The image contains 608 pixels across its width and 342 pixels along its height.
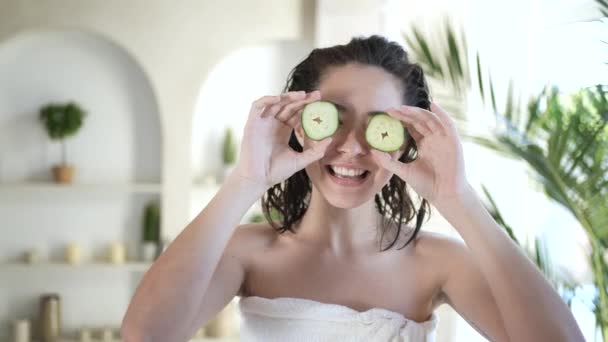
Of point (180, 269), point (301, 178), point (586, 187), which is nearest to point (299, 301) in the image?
point (180, 269)

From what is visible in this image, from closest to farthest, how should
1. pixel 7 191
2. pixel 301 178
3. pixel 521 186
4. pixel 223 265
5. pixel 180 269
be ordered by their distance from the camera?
pixel 180 269
pixel 223 265
pixel 301 178
pixel 521 186
pixel 7 191

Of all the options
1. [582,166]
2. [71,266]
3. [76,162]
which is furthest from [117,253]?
[582,166]

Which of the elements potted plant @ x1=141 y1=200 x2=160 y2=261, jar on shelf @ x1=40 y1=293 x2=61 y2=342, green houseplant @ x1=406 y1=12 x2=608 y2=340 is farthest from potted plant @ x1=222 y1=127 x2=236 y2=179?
green houseplant @ x1=406 y1=12 x2=608 y2=340

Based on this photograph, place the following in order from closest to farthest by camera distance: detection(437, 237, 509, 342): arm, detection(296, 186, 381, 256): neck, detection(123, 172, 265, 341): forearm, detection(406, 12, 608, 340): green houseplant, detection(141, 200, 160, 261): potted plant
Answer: detection(123, 172, 265, 341): forearm → detection(437, 237, 509, 342): arm → detection(296, 186, 381, 256): neck → detection(406, 12, 608, 340): green houseplant → detection(141, 200, 160, 261): potted plant

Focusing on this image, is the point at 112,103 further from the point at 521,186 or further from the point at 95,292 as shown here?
the point at 521,186

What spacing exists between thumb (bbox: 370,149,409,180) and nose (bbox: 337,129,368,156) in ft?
0.07

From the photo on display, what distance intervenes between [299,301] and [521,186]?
3.09 m

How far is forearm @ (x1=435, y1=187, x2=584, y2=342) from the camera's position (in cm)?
147

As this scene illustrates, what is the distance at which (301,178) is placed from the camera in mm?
1855

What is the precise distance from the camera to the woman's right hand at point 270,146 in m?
1.55

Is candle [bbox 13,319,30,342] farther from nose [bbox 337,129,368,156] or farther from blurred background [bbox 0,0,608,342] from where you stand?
nose [bbox 337,129,368,156]

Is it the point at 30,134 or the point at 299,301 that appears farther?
the point at 30,134

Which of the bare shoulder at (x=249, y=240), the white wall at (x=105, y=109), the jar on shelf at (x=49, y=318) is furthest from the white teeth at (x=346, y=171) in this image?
the jar on shelf at (x=49, y=318)

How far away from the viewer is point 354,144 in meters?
1.53
